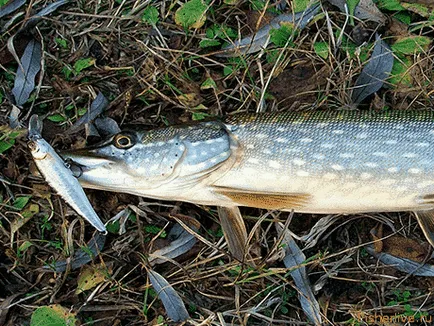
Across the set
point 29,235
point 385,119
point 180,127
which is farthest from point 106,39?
point 385,119

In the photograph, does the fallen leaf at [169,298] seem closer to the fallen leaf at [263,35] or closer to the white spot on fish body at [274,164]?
the white spot on fish body at [274,164]

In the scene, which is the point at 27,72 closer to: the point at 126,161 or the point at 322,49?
the point at 126,161

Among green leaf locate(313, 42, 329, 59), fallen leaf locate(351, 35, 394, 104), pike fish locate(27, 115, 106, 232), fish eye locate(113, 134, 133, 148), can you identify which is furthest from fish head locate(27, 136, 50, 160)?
fallen leaf locate(351, 35, 394, 104)

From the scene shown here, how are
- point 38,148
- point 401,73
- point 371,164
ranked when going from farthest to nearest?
point 401,73 < point 371,164 < point 38,148

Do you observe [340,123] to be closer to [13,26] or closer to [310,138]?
[310,138]

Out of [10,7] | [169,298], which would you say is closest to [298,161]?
[169,298]

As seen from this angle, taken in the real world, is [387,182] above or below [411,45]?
below
